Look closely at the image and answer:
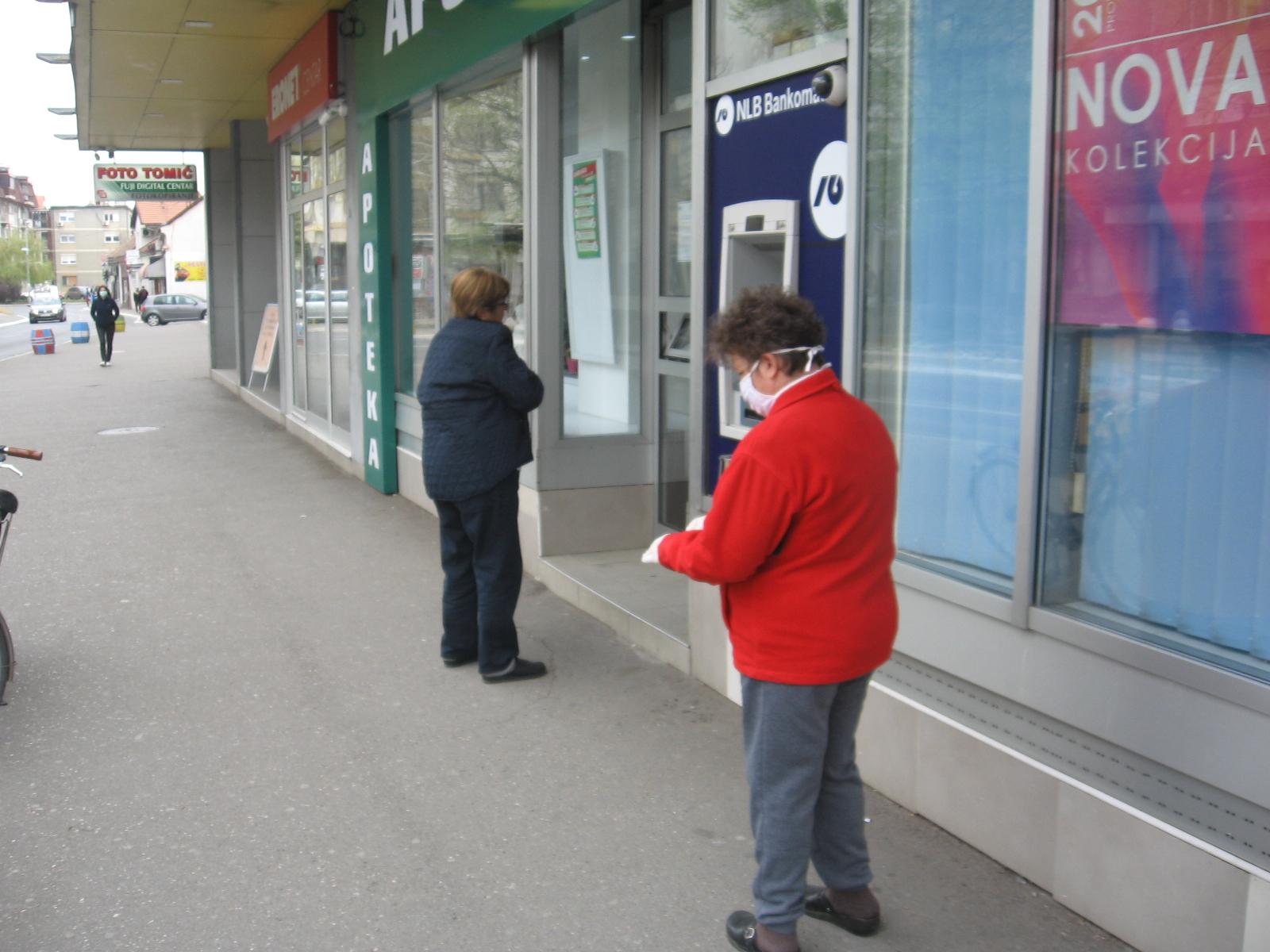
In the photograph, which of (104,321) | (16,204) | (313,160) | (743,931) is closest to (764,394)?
(743,931)

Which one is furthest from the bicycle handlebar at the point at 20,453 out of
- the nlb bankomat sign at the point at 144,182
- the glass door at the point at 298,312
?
the nlb bankomat sign at the point at 144,182

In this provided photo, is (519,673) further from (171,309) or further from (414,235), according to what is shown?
(171,309)

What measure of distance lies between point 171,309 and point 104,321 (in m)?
31.6

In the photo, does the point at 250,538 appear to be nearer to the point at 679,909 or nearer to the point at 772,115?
the point at 772,115

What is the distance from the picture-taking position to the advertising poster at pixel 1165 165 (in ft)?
9.23

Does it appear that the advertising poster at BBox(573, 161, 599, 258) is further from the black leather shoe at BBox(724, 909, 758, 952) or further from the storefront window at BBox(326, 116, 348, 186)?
the black leather shoe at BBox(724, 909, 758, 952)

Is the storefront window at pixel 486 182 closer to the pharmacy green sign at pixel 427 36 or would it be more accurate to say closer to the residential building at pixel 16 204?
the pharmacy green sign at pixel 427 36

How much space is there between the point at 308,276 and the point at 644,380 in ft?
20.9

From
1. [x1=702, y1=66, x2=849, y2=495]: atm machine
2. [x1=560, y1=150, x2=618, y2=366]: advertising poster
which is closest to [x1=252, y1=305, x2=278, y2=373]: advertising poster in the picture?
[x1=560, y1=150, x2=618, y2=366]: advertising poster

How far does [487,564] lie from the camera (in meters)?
5.14

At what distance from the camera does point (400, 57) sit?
866cm

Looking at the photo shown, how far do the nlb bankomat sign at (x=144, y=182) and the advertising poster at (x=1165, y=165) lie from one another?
22553mm

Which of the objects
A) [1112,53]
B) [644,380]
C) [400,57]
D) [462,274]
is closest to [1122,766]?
[1112,53]

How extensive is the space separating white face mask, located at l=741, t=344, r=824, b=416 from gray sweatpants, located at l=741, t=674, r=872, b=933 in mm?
633
